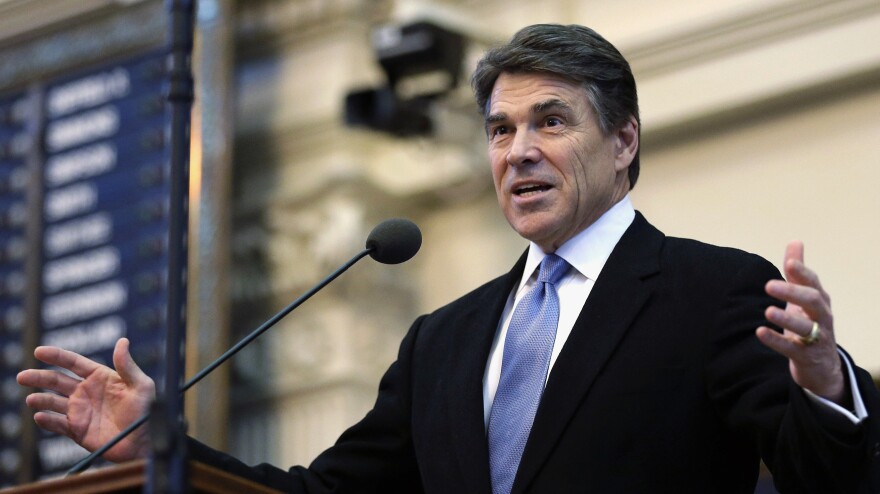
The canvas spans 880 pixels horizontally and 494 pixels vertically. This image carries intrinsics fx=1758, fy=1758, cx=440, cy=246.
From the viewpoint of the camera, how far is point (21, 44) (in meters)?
7.31

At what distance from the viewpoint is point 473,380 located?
8.99 ft

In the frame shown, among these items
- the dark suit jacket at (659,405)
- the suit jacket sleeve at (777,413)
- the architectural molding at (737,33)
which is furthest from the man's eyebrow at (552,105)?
the architectural molding at (737,33)

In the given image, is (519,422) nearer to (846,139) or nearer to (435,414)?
(435,414)

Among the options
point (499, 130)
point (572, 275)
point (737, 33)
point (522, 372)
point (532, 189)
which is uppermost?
point (737, 33)

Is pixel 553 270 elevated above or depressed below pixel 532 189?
below

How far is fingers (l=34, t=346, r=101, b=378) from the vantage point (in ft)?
8.59

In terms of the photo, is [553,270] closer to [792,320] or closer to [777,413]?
[777,413]

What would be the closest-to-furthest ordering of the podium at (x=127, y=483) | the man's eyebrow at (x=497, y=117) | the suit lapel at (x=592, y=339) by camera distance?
the podium at (x=127, y=483)
the suit lapel at (x=592, y=339)
the man's eyebrow at (x=497, y=117)

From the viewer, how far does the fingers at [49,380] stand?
2.64 m

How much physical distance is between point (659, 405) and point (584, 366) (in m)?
0.13

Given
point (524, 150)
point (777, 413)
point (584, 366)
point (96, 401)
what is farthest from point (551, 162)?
point (96, 401)

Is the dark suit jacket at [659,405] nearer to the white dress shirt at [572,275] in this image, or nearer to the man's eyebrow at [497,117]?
the white dress shirt at [572,275]

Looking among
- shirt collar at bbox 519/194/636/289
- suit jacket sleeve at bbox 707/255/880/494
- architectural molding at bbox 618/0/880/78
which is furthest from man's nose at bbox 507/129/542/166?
architectural molding at bbox 618/0/880/78

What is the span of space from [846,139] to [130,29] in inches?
118
